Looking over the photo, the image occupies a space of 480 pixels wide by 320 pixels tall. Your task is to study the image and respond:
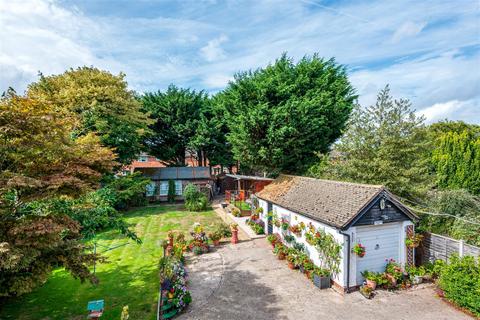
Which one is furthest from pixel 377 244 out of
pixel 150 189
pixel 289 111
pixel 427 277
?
pixel 150 189

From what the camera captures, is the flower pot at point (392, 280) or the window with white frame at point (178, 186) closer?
the flower pot at point (392, 280)

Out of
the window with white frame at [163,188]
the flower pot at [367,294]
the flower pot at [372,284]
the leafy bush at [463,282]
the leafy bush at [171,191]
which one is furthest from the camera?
the window with white frame at [163,188]

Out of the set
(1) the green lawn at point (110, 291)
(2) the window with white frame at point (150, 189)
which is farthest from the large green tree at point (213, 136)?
(1) the green lawn at point (110, 291)

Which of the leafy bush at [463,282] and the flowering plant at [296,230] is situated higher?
the flowering plant at [296,230]

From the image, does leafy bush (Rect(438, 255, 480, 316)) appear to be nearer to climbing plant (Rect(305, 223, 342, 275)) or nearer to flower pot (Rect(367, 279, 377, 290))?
flower pot (Rect(367, 279, 377, 290))

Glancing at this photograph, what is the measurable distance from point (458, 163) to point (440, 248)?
14.4 meters

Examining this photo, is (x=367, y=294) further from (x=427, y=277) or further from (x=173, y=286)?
(x=173, y=286)

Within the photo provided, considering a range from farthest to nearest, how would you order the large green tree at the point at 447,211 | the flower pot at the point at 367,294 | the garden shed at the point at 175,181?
the garden shed at the point at 175,181 < the large green tree at the point at 447,211 < the flower pot at the point at 367,294

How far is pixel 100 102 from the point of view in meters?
23.7

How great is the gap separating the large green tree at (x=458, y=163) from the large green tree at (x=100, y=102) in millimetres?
27141

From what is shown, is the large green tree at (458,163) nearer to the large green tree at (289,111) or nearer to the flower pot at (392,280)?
the large green tree at (289,111)

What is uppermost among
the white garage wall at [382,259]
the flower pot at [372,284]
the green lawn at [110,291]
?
the white garage wall at [382,259]

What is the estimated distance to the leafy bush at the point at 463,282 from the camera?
8859 millimetres

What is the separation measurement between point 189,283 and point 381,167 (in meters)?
12.4
